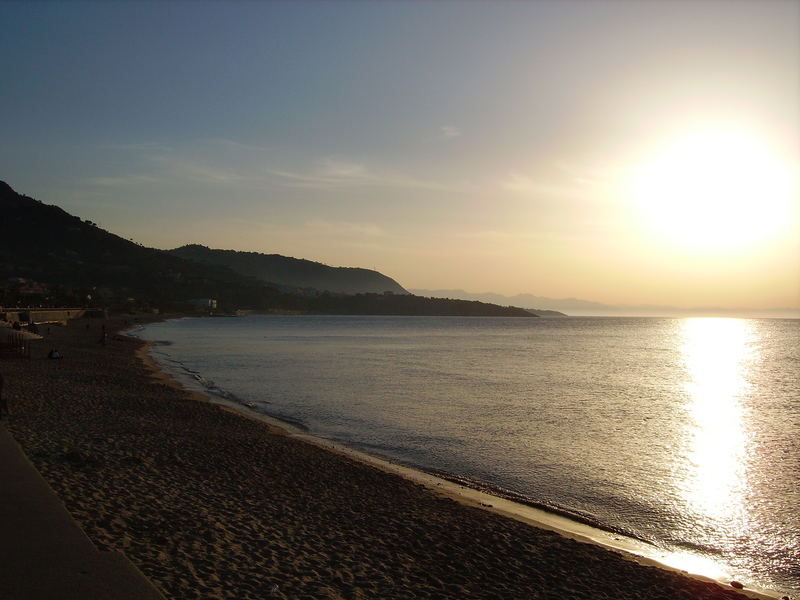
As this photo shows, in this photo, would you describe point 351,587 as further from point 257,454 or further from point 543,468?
point 543,468

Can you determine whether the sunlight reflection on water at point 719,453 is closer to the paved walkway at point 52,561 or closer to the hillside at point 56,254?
the paved walkway at point 52,561

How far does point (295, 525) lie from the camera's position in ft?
31.3

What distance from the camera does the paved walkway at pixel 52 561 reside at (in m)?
5.60

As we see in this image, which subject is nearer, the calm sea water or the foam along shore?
the foam along shore

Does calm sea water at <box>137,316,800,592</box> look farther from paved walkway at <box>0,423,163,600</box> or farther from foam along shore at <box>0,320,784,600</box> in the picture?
paved walkway at <box>0,423,163,600</box>

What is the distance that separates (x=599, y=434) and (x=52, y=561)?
19.2m

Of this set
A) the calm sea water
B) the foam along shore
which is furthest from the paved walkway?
the calm sea water

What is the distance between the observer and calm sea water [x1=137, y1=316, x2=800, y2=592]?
12.2m

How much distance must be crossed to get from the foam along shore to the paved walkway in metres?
0.44

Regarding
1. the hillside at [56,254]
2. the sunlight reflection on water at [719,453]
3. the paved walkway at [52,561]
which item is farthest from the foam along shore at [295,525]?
the hillside at [56,254]

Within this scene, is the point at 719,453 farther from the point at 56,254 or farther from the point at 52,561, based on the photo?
the point at 56,254

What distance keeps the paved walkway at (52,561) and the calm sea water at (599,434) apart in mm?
9030

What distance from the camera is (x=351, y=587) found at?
7305mm

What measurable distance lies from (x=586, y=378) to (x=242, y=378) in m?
23.9
